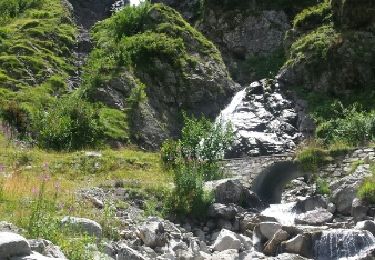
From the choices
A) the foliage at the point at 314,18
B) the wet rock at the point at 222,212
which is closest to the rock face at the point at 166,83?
the foliage at the point at 314,18

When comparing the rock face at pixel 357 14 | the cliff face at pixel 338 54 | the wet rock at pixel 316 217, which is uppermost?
the rock face at pixel 357 14

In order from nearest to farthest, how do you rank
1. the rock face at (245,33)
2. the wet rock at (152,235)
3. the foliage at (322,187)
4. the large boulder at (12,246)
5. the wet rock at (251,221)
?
1. the large boulder at (12,246)
2. the wet rock at (152,235)
3. the wet rock at (251,221)
4. the foliage at (322,187)
5. the rock face at (245,33)

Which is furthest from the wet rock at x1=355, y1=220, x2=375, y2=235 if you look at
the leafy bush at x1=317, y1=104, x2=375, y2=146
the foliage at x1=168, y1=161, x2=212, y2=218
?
the leafy bush at x1=317, y1=104, x2=375, y2=146

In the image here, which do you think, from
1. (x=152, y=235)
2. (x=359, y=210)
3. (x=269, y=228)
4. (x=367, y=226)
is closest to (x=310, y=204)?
(x=359, y=210)

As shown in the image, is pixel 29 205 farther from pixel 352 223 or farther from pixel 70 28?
pixel 70 28

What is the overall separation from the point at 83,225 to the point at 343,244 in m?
6.20

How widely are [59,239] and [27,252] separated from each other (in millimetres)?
1612

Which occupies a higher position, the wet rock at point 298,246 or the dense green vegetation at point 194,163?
the dense green vegetation at point 194,163

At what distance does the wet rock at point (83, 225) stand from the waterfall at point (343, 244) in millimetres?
5339

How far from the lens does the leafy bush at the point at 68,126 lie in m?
24.5

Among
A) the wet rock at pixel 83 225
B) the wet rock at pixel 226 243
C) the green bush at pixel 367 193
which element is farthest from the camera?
the green bush at pixel 367 193

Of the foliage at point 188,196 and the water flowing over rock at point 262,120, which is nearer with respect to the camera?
the foliage at point 188,196

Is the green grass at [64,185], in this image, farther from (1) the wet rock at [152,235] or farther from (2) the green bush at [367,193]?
(2) the green bush at [367,193]

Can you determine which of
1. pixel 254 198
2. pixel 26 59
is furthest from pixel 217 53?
pixel 254 198
